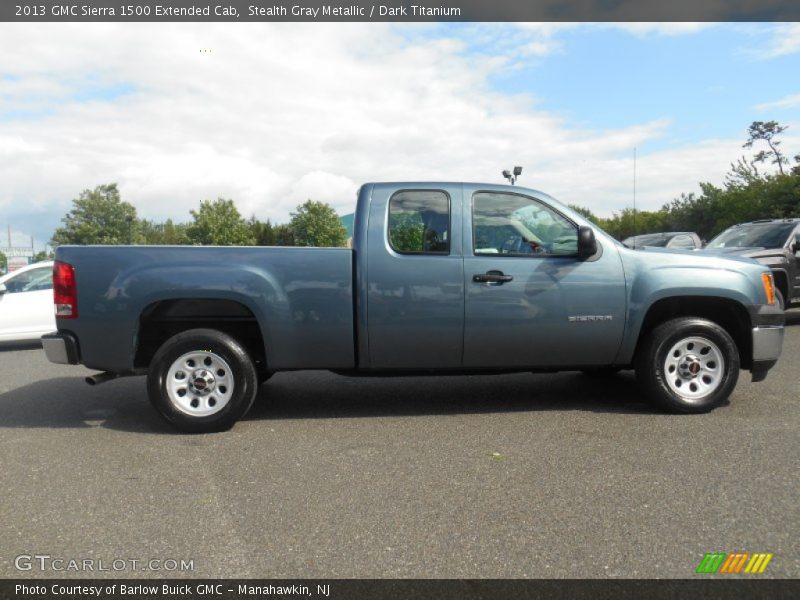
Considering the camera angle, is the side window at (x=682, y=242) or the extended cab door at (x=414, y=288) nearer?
the extended cab door at (x=414, y=288)

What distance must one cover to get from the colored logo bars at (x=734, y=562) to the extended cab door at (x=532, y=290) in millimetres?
2525

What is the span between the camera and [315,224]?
88.7 meters

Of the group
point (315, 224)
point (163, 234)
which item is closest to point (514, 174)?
point (315, 224)

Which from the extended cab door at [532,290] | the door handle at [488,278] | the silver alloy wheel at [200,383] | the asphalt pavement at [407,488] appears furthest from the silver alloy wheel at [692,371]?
the silver alloy wheel at [200,383]

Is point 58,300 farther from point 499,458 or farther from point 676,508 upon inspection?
point 676,508

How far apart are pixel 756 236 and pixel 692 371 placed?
7.26 meters

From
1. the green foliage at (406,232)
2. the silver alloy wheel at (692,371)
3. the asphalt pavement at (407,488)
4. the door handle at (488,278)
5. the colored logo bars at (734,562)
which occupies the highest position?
the green foliage at (406,232)

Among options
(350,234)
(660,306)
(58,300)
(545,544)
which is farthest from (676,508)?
(58,300)

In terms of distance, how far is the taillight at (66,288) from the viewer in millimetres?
5055

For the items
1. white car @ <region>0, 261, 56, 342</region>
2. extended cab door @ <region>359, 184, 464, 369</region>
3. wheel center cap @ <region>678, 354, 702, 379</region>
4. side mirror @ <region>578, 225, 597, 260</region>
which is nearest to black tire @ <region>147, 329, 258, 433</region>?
extended cab door @ <region>359, 184, 464, 369</region>

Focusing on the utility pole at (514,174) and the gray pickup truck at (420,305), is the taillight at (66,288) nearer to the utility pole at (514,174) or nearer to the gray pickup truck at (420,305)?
the gray pickup truck at (420,305)

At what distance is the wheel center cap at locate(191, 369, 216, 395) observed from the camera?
202 inches

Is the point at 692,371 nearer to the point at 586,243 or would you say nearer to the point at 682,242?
the point at 586,243

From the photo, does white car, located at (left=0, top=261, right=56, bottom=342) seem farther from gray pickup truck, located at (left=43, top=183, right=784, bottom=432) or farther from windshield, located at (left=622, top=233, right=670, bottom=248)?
windshield, located at (left=622, top=233, right=670, bottom=248)
